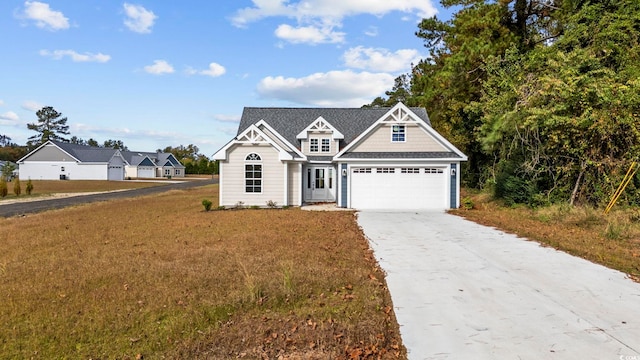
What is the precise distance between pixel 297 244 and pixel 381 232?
3392mm

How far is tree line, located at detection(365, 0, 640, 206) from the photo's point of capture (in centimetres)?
1465

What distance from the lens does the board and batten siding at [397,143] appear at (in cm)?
1939

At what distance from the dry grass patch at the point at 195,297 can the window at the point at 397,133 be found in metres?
9.55

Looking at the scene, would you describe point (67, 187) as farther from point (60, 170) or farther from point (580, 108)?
point (580, 108)

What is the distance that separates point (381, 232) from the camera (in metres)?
12.3

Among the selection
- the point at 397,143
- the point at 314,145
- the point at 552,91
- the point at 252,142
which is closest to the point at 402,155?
the point at 397,143

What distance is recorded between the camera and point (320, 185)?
71.9 feet

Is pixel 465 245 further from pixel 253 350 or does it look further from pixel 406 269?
pixel 253 350

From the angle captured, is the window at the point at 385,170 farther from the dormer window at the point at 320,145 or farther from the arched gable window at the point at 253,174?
the arched gable window at the point at 253,174

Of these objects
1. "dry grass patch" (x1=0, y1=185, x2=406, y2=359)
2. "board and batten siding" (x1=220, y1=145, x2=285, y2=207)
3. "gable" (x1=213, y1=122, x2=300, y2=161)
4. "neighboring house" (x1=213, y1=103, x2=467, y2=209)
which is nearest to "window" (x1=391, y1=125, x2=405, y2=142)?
"neighboring house" (x1=213, y1=103, x2=467, y2=209)

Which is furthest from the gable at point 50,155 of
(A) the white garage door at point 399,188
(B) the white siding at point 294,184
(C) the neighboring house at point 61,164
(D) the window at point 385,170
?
(D) the window at point 385,170

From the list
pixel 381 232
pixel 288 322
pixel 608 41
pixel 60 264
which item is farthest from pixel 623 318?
pixel 608 41

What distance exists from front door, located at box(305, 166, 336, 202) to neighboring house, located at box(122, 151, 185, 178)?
2519 inches

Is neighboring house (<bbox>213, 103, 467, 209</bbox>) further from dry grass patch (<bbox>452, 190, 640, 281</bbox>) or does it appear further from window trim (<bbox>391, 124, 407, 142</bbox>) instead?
dry grass patch (<bbox>452, 190, 640, 281</bbox>)
